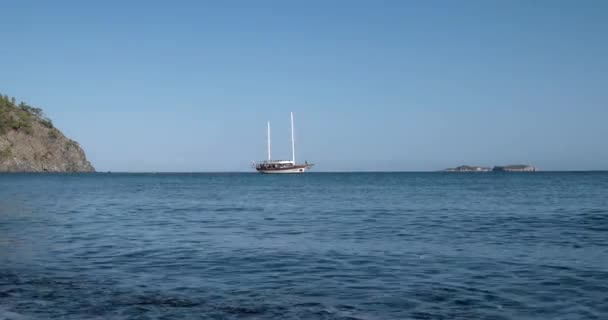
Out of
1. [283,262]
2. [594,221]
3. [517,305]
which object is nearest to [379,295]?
[517,305]

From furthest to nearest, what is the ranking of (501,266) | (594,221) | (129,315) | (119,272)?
(594,221) < (501,266) < (119,272) < (129,315)

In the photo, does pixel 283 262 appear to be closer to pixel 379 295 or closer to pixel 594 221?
pixel 379 295

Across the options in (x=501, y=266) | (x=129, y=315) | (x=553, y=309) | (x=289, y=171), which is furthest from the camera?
(x=289, y=171)

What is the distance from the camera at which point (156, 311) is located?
11180 mm

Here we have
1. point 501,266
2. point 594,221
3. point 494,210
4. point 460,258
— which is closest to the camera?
point 501,266

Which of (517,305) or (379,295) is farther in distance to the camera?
(379,295)

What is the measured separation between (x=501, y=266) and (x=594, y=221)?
1886 centimetres

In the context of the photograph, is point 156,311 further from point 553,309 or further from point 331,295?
point 553,309

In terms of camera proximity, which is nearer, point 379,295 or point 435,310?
point 435,310

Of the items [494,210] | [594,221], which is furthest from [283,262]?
[494,210]

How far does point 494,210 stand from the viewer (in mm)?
41625

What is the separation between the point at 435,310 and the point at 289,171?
18389 cm

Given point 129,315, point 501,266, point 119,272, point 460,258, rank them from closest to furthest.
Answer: point 129,315 → point 119,272 → point 501,266 → point 460,258

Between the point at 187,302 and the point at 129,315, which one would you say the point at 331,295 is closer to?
the point at 187,302
